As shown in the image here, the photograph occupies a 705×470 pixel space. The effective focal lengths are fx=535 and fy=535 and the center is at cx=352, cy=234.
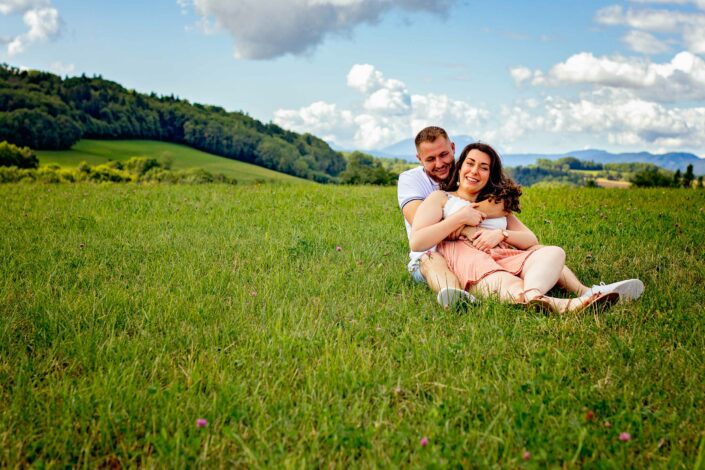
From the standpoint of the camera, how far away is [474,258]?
5645 mm

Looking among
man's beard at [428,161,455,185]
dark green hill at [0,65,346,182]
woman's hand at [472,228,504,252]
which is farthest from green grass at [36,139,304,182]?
woman's hand at [472,228,504,252]

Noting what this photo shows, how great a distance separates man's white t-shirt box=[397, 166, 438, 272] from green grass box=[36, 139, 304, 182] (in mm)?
61266

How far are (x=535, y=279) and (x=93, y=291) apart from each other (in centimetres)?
440

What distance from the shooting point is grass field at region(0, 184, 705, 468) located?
2.82 m

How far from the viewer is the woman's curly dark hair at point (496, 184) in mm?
5855

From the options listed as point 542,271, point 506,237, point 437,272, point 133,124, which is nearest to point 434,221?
point 437,272

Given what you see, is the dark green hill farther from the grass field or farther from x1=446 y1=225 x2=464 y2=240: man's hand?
x1=446 y1=225 x2=464 y2=240: man's hand

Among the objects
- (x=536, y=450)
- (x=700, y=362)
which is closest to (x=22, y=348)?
(x=536, y=450)

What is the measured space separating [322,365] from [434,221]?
2641mm

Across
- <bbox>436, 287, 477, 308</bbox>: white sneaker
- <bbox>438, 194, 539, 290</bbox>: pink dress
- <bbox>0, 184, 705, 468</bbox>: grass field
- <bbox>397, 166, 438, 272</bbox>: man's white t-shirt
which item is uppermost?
<bbox>397, 166, 438, 272</bbox>: man's white t-shirt

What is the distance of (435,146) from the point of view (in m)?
6.10

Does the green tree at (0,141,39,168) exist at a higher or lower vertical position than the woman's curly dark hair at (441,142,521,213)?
higher

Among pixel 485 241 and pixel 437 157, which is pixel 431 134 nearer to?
pixel 437 157

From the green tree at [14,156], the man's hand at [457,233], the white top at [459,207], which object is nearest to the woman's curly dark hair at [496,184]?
the white top at [459,207]
